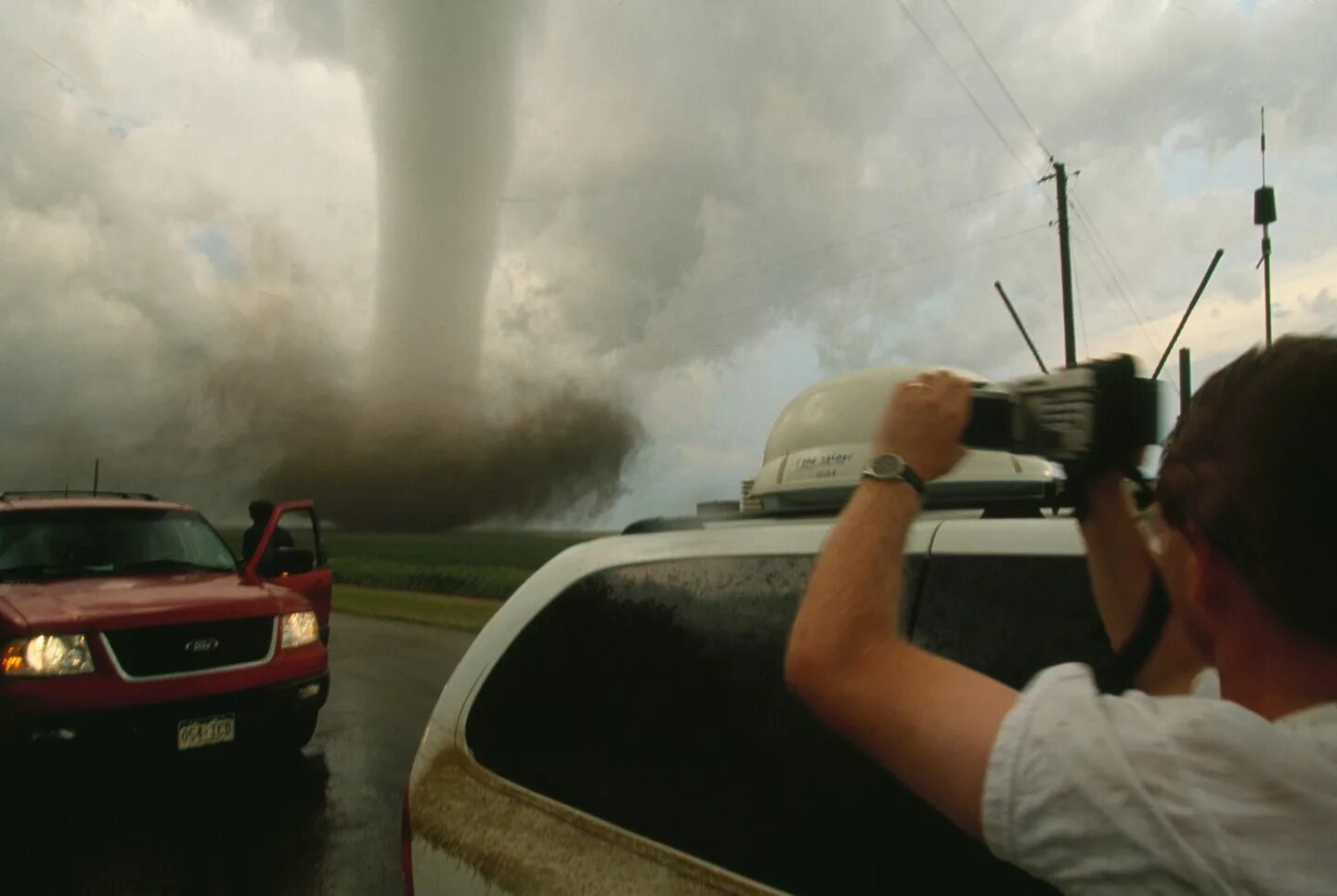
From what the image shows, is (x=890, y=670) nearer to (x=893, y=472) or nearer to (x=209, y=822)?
(x=893, y=472)

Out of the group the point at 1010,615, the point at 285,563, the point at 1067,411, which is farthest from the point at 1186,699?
the point at 285,563

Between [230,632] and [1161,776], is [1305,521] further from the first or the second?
[230,632]

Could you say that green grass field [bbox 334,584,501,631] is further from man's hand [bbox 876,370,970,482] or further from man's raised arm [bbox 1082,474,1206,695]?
man's hand [bbox 876,370,970,482]

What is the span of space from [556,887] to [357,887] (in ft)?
11.4

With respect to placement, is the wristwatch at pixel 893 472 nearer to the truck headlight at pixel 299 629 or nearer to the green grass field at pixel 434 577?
the truck headlight at pixel 299 629

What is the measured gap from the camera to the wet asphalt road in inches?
189

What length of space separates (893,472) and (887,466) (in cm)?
1

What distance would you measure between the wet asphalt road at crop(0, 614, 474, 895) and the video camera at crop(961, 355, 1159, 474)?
4.43 metres

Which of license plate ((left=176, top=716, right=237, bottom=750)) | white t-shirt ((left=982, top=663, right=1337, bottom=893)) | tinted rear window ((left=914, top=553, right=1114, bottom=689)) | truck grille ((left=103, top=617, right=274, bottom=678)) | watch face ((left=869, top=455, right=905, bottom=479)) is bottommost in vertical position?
license plate ((left=176, top=716, right=237, bottom=750))

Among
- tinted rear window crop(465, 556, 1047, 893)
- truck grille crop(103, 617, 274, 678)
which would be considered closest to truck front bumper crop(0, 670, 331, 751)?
truck grille crop(103, 617, 274, 678)

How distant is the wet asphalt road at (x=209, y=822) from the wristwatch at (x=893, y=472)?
173 inches

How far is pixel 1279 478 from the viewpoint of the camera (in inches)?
37.0

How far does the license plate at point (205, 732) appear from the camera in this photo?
5691mm

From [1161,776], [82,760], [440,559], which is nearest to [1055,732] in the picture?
[1161,776]
